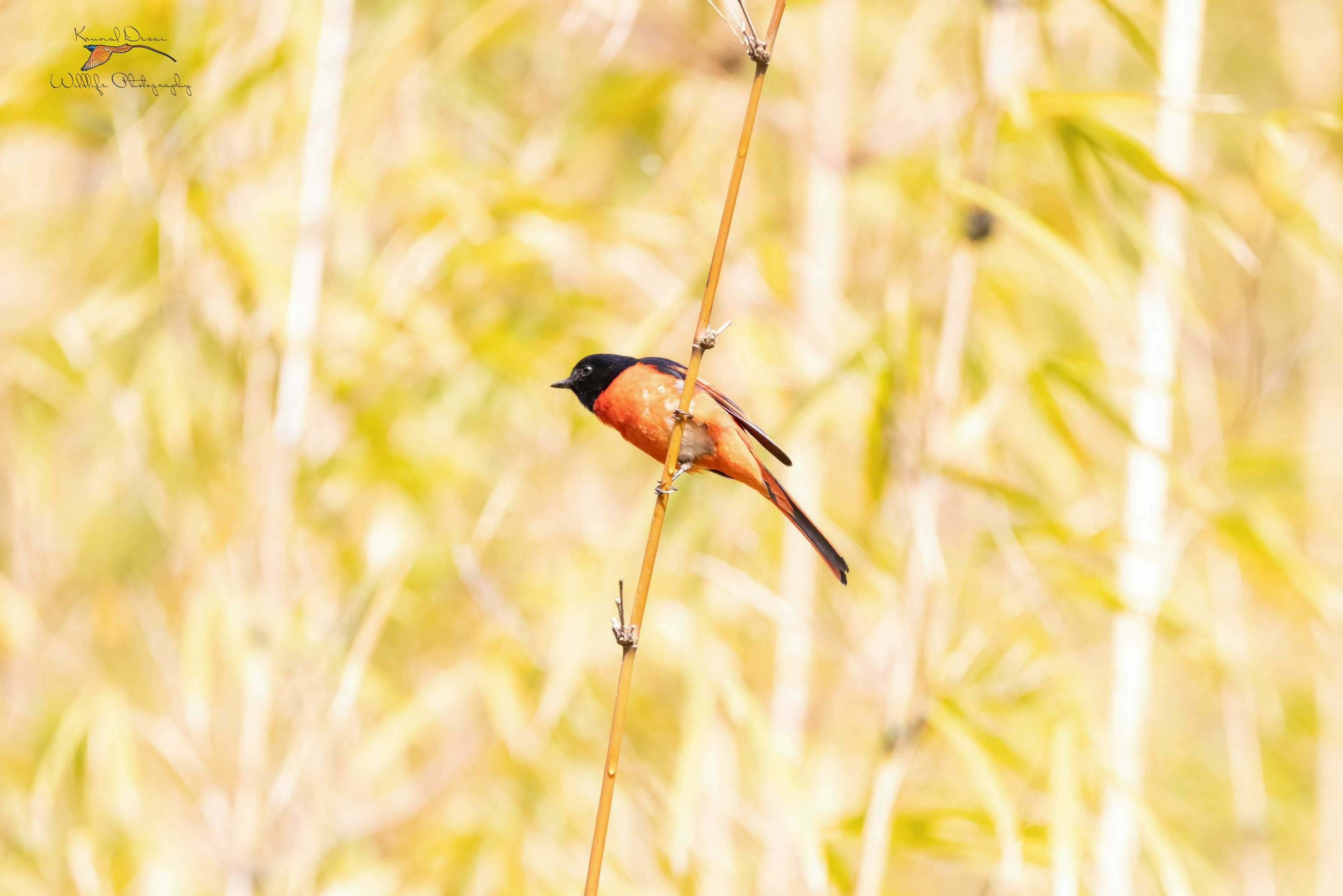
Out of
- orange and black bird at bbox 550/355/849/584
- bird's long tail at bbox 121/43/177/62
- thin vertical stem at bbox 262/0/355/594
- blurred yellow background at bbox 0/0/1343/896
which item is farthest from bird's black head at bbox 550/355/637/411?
bird's long tail at bbox 121/43/177/62

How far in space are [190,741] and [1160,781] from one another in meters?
2.68

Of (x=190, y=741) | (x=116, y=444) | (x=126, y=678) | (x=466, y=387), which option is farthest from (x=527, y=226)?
(x=126, y=678)

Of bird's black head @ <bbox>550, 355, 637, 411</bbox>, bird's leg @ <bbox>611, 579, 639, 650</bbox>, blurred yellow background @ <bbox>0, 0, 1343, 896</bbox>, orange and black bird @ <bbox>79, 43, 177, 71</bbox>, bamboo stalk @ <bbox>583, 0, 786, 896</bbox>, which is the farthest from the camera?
orange and black bird @ <bbox>79, 43, 177, 71</bbox>

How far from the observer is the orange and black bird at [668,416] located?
1520 mm

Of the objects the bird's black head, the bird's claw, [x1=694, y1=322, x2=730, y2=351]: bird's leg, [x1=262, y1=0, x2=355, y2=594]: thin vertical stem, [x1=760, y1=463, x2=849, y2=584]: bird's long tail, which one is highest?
[x1=262, y1=0, x2=355, y2=594]: thin vertical stem

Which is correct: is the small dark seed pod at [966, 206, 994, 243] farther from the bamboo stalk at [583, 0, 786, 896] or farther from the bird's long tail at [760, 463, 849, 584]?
the bamboo stalk at [583, 0, 786, 896]

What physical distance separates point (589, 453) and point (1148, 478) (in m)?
1.31

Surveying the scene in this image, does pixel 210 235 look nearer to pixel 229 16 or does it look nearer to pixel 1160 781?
pixel 229 16

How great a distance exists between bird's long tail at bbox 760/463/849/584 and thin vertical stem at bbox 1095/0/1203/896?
56 centimetres

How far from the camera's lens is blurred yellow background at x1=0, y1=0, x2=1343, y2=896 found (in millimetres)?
1725

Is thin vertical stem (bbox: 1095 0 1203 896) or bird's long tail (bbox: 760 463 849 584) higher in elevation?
thin vertical stem (bbox: 1095 0 1203 896)

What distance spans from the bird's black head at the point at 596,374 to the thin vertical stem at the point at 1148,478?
0.81 meters

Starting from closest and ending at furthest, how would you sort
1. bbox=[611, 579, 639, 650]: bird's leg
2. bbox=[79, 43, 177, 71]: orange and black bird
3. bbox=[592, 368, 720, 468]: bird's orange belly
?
1. bbox=[611, 579, 639, 650]: bird's leg
2. bbox=[592, 368, 720, 468]: bird's orange belly
3. bbox=[79, 43, 177, 71]: orange and black bird

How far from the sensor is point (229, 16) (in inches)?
87.0
